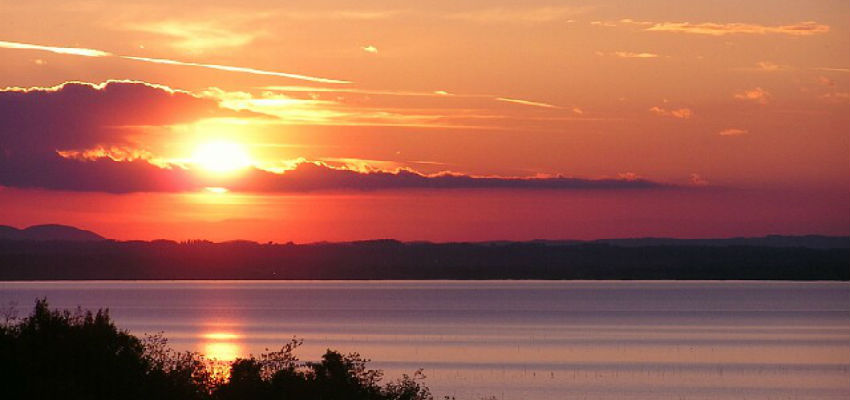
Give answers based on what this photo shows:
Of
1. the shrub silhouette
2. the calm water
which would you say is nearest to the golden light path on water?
the calm water

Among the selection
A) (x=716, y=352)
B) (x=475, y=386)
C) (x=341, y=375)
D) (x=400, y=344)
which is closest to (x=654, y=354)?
(x=716, y=352)

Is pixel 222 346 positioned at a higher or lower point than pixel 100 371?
higher

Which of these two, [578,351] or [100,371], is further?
[578,351]

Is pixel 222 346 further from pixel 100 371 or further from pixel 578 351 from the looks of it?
pixel 100 371

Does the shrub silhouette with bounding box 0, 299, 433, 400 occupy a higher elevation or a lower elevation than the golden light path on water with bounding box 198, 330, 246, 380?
lower

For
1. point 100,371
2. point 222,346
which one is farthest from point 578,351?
point 100,371

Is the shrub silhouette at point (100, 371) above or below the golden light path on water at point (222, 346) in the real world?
below

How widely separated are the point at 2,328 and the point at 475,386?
5169cm

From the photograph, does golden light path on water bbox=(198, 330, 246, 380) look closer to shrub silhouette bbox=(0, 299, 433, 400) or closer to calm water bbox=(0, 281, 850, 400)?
calm water bbox=(0, 281, 850, 400)

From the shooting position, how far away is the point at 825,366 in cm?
10638

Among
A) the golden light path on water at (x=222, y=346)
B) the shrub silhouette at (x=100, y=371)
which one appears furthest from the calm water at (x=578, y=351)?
the shrub silhouette at (x=100, y=371)

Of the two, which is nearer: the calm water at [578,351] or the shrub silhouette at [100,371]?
the shrub silhouette at [100,371]

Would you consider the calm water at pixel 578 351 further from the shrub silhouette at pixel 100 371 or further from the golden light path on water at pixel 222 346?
the shrub silhouette at pixel 100 371

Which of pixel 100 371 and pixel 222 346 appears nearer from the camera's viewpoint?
pixel 100 371
